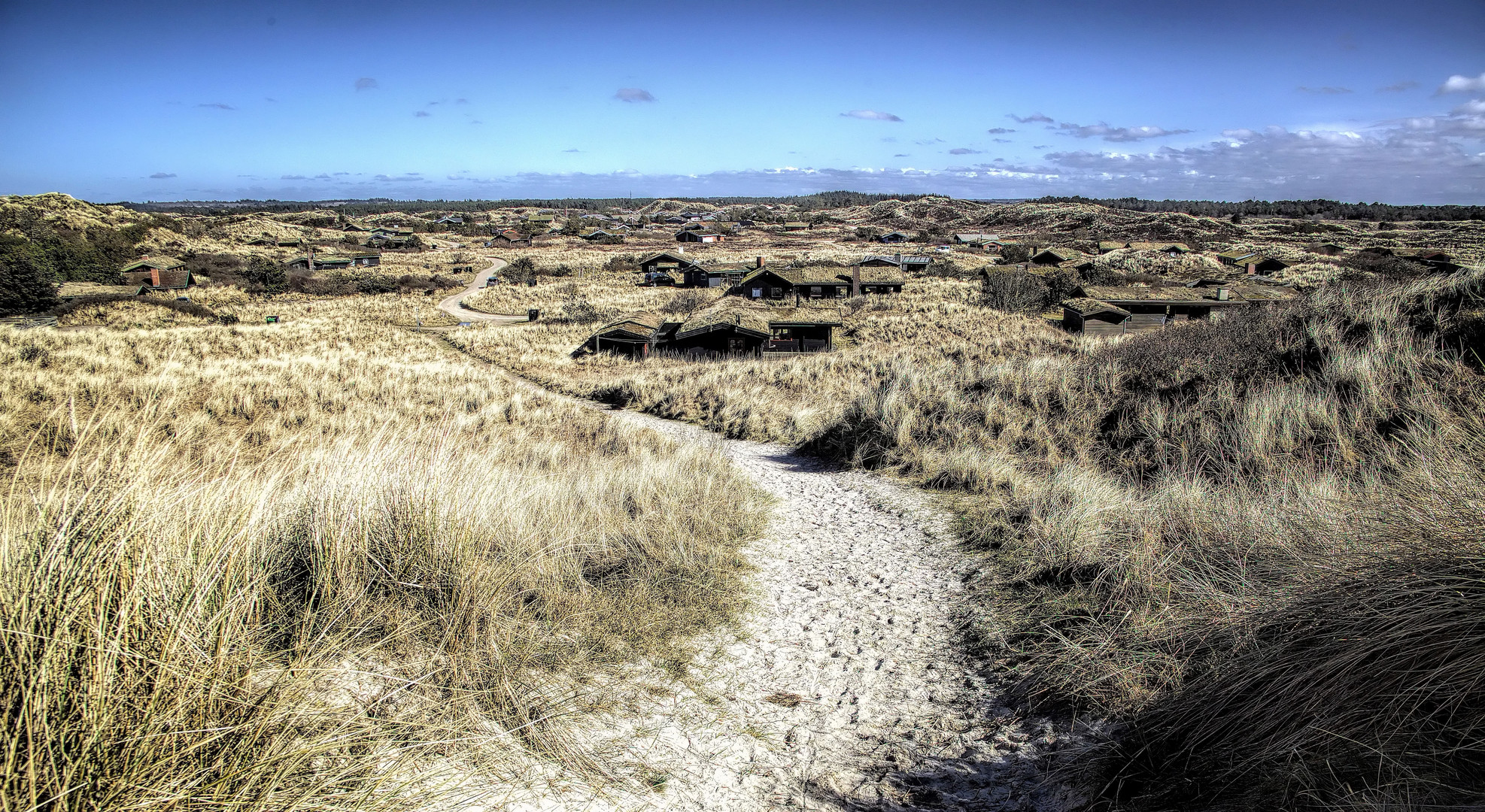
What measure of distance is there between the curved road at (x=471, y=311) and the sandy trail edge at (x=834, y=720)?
50.4 m

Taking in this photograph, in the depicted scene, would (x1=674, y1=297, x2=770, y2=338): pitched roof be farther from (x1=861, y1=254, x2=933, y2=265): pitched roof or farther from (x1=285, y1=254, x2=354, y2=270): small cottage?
(x1=285, y1=254, x2=354, y2=270): small cottage

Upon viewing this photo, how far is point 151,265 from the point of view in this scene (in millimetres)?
54875

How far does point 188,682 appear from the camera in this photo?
94.0 inches

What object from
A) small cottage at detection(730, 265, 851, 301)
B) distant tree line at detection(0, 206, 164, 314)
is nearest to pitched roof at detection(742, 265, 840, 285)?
small cottage at detection(730, 265, 851, 301)

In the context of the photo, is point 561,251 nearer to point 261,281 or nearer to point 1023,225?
point 261,281

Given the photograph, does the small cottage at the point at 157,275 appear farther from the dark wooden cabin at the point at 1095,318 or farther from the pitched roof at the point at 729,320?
the dark wooden cabin at the point at 1095,318

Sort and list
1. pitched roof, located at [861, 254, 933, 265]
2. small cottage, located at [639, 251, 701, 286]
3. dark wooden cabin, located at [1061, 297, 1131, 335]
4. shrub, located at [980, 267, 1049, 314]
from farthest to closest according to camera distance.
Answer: small cottage, located at [639, 251, 701, 286], pitched roof, located at [861, 254, 933, 265], shrub, located at [980, 267, 1049, 314], dark wooden cabin, located at [1061, 297, 1131, 335]

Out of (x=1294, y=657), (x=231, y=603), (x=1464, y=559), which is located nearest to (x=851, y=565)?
(x=1294, y=657)

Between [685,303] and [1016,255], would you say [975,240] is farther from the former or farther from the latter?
[685,303]

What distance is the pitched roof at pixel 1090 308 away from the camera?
3359cm

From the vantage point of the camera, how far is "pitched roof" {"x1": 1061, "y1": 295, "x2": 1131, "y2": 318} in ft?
110

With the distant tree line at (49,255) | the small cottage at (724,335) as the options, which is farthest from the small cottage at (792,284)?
the distant tree line at (49,255)

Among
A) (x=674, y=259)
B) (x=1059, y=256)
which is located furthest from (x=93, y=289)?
(x=1059, y=256)

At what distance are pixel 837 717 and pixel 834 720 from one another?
0.13ft
